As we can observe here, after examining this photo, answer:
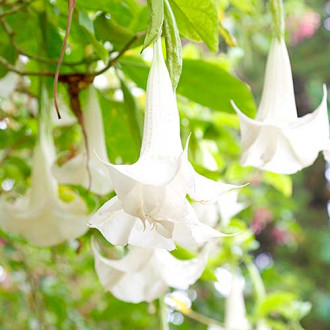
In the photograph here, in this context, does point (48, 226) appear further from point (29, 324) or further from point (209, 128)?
point (29, 324)

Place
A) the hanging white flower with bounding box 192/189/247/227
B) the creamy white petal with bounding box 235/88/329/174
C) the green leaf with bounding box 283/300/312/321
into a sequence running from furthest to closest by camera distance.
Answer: the green leaf with bounding box 283/300/312/321 < the hanging white flower with bounding box 192/189/247/227 < the creamy white petal with bounding box 235/88/329/174

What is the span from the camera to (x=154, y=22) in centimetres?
33

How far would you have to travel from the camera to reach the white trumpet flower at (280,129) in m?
0.43

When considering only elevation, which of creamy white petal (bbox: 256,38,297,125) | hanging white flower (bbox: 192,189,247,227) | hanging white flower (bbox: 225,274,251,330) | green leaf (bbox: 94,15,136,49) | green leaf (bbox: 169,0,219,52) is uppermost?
green leaf (bbox: 169,0,219,52)

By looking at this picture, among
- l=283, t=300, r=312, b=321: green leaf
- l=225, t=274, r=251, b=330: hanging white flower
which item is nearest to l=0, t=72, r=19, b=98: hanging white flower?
l=225, t=274, r=251, b=330: hanging white flower

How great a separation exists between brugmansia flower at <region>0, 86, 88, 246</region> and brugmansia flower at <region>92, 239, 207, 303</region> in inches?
1.8

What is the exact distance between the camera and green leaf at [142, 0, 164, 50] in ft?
1.07

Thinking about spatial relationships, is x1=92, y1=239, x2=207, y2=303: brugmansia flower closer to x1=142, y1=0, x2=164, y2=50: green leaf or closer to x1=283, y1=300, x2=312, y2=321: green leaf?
x1=142, y1=0, x2=164, y2=50: green leaf

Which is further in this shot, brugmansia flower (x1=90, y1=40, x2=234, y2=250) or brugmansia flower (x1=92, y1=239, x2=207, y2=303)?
brugmansia flower (x1=92, y1=239, x2=207, y2=303)

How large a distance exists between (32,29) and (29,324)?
609mm

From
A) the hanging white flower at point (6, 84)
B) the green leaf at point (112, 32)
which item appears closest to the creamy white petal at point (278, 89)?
→ the green leaf at point (112, 32)

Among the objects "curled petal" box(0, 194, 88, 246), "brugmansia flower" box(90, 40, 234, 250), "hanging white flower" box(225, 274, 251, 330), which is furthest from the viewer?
"hanging white flower" box(225, 274, 251, 330)

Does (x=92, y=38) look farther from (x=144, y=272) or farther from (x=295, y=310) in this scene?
(x=295, y=310)

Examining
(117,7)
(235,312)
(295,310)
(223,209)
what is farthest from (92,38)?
(295,310)
